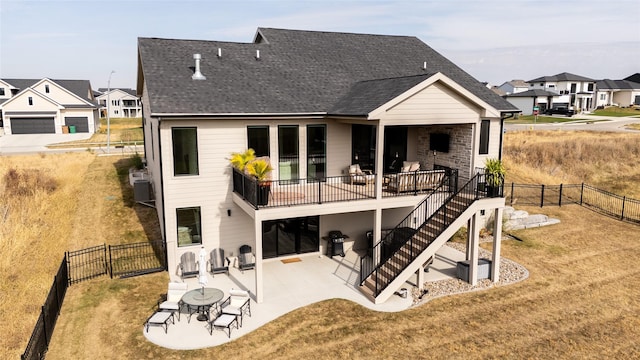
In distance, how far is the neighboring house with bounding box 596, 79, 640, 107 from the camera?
323ft

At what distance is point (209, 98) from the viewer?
1612 cm

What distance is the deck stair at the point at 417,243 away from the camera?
1448cm

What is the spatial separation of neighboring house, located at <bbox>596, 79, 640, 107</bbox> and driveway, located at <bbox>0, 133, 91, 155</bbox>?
10383 centimetres

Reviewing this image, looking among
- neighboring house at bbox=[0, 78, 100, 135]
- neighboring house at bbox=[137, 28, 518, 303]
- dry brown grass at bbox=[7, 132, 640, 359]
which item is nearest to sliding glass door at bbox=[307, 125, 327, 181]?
neighboring house at bbox=[137, 28, 518, 303]

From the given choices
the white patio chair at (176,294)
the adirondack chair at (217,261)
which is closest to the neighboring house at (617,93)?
the adirondack chair at (217,261)

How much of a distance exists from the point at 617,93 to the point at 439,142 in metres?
107

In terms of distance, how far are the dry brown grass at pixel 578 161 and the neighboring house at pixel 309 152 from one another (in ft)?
55.4

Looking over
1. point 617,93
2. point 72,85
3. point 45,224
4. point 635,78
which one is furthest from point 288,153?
point 635,78

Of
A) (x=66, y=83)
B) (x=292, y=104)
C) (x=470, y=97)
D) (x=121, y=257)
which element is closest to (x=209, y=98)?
(x=292, y=104)

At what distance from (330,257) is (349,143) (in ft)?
15.9

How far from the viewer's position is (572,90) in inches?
3597

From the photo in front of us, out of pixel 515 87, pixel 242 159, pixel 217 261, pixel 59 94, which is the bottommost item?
pixel 217 261

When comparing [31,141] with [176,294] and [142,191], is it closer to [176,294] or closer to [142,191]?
[142,191]

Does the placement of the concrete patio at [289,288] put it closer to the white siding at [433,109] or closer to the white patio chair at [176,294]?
the white patio chair at [176,294]
